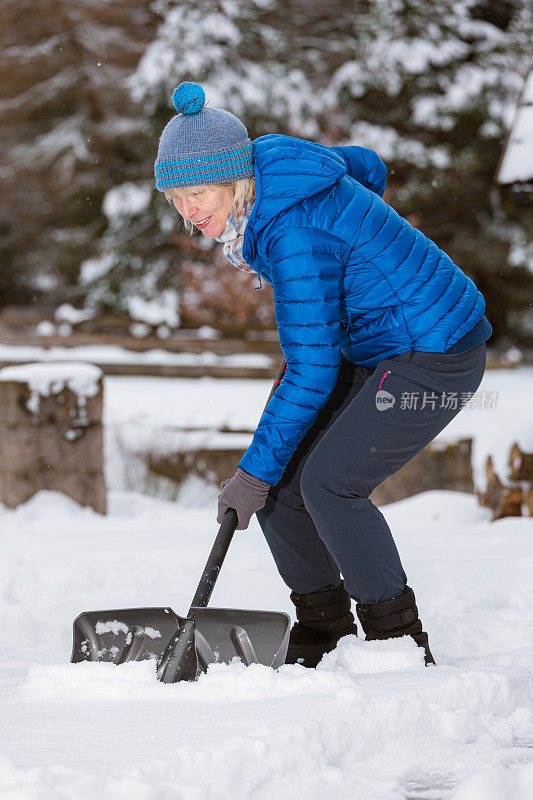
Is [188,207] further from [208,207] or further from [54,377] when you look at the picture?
[54,377]

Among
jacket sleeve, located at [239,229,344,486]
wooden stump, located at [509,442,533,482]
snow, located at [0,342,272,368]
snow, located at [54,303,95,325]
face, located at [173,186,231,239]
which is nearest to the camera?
jacket sleeve, located at [239,229,344,486]

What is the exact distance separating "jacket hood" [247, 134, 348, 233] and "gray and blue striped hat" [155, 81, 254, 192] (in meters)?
0.06

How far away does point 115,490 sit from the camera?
5.97 m

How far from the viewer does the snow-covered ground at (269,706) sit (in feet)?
5.30

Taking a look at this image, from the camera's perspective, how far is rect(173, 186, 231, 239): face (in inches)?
87.9

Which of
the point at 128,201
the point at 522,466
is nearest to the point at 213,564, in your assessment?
the point at 522,466

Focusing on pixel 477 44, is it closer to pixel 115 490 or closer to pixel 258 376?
pixel 258 376

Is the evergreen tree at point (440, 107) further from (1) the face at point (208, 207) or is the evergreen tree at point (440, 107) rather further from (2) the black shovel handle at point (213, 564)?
(2) the black shovel handle at point (213, 564)

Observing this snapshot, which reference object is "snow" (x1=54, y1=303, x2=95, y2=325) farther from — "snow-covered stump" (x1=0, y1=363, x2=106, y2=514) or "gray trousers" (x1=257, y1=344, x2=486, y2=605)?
"gray trousers" (x1=257, y1=344, x2=486, y2=605)

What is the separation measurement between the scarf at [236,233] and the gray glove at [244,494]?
1.87 ft

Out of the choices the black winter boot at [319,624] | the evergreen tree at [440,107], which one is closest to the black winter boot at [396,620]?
the black winter boot at [319,624]

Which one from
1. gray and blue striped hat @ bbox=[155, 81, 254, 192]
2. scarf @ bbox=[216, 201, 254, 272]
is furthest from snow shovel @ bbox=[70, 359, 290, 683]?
gray and blue striped hat @ bbox=[155, 81, 254, 192]

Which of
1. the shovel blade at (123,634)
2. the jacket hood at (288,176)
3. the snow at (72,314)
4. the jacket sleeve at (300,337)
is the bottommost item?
the snow at (72,314)

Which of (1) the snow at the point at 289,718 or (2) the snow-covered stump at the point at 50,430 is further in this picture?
(2) the snow-covered stump at the point at 50,430
